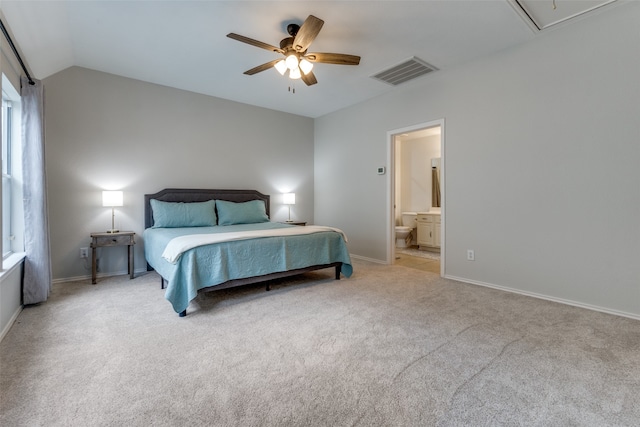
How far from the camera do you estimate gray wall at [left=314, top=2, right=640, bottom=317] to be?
2.56 meters

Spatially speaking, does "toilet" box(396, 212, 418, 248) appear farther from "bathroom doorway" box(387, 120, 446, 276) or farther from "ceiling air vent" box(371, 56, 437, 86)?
"ceiling air vent" box(371, 56, 437, 86)

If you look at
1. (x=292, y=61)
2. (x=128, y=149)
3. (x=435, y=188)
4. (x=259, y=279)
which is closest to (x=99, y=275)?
(x=128, y=149)

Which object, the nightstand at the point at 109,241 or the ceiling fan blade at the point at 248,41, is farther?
the nightstand at the point at 109,241

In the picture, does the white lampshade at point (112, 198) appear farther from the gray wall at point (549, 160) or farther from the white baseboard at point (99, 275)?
the gray wall at point (549, 160)

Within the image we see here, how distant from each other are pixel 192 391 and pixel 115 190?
11.3 ft

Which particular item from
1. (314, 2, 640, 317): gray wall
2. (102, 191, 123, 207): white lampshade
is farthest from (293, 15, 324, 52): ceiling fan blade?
(102, 191, 123, 207): white lampshade

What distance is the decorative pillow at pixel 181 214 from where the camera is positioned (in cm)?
398

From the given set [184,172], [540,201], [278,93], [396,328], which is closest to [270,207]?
[184,172]

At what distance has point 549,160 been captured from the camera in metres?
2.97

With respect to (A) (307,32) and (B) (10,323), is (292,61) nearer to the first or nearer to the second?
(A) (307,32)

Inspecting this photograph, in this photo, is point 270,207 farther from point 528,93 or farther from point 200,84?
point 528,93

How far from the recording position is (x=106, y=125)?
391 centimetres

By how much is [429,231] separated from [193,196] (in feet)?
14.6

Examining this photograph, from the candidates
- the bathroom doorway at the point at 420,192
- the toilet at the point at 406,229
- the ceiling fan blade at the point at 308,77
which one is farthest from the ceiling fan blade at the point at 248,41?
the toilet at the point at 406,229
